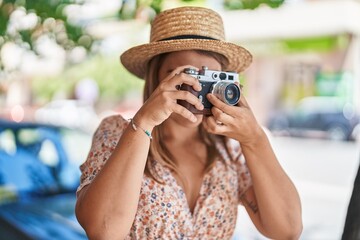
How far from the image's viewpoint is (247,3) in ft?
10.0

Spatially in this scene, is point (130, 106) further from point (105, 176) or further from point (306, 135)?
point (105, 176)

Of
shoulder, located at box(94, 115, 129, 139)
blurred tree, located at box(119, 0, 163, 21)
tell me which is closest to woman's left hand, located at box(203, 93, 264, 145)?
shoulder, located at box(94, 115, 129, 139)

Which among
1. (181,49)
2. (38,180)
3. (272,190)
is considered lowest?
(38,180)

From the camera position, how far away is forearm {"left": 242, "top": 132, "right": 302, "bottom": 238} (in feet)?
5.70

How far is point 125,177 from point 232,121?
369mm

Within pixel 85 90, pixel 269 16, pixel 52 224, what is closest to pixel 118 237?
pixel 52 224

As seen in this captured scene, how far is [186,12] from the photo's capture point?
1.84 meters

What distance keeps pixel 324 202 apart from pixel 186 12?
6.86m

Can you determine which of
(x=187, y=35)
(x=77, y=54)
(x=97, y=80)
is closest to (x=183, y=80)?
(x=187, y=35)

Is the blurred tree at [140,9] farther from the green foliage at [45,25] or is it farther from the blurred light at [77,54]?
the blurred light at [77,54]

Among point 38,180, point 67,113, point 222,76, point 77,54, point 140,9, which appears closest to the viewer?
point 222,76

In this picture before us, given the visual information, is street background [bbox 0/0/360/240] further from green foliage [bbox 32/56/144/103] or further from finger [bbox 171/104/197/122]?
finger [bbox 171/104/197/122]

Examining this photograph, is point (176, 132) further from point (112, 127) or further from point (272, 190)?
point (272, 190)

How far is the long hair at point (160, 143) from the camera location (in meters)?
1.78
